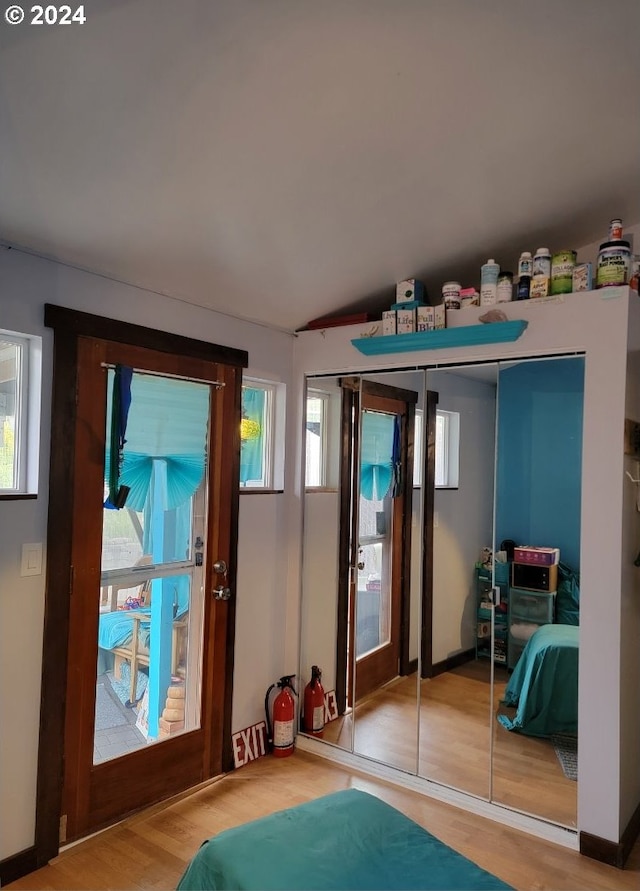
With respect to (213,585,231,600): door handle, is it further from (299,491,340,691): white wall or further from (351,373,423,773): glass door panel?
(351,373,423,773): glass door panel

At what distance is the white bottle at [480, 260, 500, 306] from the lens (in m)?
2.75

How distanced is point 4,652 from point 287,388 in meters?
1.86

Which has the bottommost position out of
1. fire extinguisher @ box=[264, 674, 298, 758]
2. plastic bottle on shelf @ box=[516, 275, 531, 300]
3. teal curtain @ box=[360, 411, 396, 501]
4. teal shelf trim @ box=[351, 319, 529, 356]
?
fire extinguisher @ box=[264, 674, 298, 758]

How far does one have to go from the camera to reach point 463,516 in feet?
9.18

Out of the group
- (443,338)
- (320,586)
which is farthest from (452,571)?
(443,338)

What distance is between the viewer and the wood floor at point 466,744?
8.47 feet

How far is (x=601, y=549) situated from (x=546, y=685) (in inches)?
25.4

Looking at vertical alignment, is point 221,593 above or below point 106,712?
above

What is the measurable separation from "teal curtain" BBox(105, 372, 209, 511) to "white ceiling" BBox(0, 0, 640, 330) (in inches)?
17.6

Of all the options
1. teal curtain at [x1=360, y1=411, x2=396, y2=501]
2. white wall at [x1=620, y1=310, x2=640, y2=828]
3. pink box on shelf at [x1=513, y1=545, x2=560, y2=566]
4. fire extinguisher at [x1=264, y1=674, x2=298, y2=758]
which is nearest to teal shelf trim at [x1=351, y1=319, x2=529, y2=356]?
teal curtain at [x1=360, y1=411, x2=396, y2=501]

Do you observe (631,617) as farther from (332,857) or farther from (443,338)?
(332,857)

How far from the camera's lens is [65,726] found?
2334 mm

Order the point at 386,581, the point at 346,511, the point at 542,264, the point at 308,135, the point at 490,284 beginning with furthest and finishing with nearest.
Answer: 1. the point at 346,511
2. the point at 386,581
3. the point at 490,284
4. the point at 542,264
5. the point at 308,135

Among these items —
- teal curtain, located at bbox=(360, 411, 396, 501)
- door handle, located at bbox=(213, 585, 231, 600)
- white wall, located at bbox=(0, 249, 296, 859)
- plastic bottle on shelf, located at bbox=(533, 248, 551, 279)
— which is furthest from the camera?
teal curtain, located at bbox=(360, 411, 396, 501)
